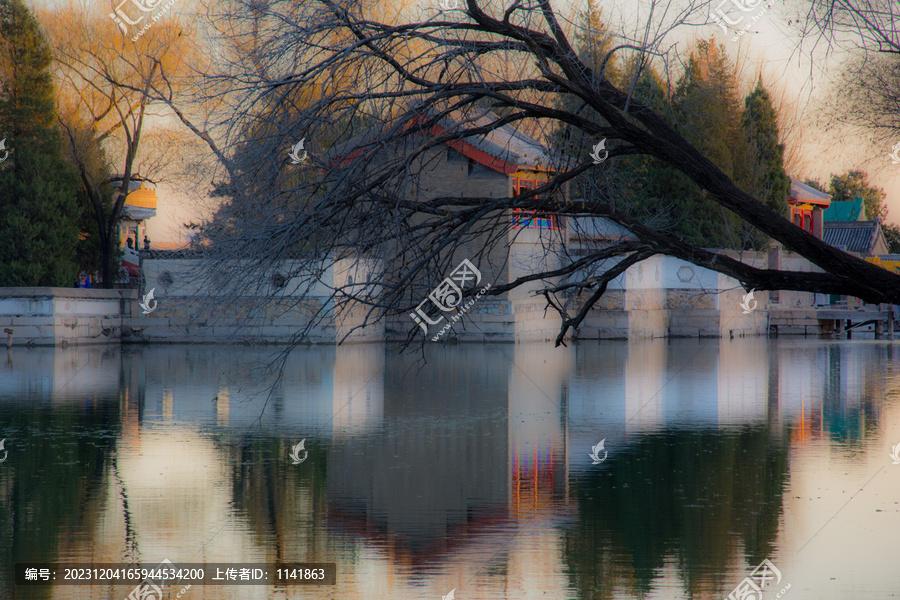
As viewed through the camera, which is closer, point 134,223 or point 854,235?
point 134,223

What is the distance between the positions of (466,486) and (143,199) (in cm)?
5293

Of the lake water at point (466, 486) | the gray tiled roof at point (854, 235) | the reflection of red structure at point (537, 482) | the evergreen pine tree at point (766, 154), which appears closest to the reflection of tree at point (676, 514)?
the lake water at point (466, 486)

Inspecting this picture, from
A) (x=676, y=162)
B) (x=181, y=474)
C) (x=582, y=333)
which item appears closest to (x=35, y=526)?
(x=181, y=474)

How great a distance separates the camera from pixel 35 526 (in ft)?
24.5

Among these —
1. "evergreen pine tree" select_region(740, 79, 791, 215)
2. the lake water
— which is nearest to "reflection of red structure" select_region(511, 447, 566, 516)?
the lake water

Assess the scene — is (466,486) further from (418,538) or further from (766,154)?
(766,154)

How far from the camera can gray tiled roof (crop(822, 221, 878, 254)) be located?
63688 millimetres

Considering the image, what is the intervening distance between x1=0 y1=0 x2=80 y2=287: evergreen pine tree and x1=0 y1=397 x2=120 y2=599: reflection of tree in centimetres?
1831

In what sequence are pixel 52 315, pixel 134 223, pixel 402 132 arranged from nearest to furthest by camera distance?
pixel 402 132
pixel 52 315
pixel 134 223

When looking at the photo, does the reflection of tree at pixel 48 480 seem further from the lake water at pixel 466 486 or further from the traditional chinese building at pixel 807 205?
the traditional chinese building at pixel 807 205

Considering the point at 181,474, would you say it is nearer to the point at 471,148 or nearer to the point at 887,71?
the point at 887,71

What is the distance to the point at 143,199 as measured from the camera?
58000 millimetres

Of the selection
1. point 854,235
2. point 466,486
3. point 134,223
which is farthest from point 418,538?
point 854,235

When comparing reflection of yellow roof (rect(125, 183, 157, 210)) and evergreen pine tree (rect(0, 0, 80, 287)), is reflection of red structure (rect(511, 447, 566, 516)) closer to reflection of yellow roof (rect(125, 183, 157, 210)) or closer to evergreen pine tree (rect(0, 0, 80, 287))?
evergreen pine tree (rect(0, 0, 80, 287))
